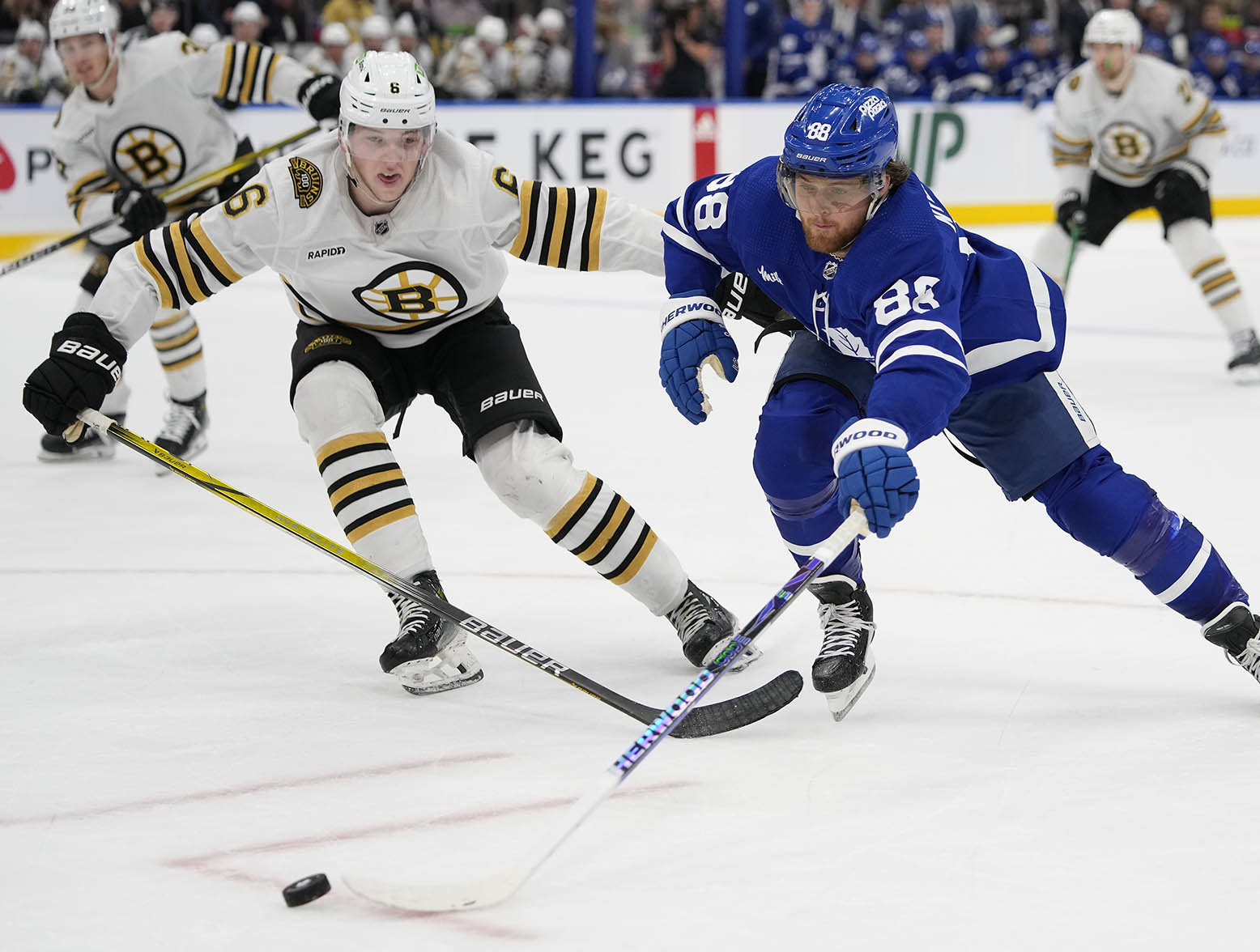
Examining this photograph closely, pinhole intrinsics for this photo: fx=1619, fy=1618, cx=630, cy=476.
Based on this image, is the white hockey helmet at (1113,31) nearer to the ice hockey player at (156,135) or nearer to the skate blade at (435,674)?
the ice hockey player at (156,135)

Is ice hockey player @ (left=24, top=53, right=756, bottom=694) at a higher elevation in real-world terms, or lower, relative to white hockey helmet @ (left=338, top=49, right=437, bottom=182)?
lower

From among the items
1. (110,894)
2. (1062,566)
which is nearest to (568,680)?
(110,894)

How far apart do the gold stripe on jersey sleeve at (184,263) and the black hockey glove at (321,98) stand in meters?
1.62

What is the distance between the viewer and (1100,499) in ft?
7.87

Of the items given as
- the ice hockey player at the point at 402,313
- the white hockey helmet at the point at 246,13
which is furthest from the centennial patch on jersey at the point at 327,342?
the white hockey helmet at the point at 246,13

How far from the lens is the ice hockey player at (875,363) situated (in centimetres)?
216

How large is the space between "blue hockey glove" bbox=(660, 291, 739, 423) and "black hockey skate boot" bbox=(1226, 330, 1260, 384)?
3.38m

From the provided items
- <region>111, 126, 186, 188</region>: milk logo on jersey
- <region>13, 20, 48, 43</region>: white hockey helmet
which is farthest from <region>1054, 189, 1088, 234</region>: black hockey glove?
<region>13, 20, 48, 43</region>: white hockey helmet

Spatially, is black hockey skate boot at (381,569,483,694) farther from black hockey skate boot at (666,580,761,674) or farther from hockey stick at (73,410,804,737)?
black hockey skate boot at (666,580,761,674)

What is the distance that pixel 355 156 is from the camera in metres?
2.57

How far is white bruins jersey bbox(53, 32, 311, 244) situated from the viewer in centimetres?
445

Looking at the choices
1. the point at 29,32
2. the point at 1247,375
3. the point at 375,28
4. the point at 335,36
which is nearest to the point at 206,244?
the point at 1247,375

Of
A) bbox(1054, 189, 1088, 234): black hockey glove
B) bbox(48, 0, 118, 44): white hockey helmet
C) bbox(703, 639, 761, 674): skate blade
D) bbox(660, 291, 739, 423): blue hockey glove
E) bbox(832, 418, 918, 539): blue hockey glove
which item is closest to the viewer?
bbox(832, 418, 918, 539): blue hockey glove

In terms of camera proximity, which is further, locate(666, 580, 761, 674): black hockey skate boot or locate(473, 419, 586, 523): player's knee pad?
locate(666, 580, 761, 674): black hockey skate boot
